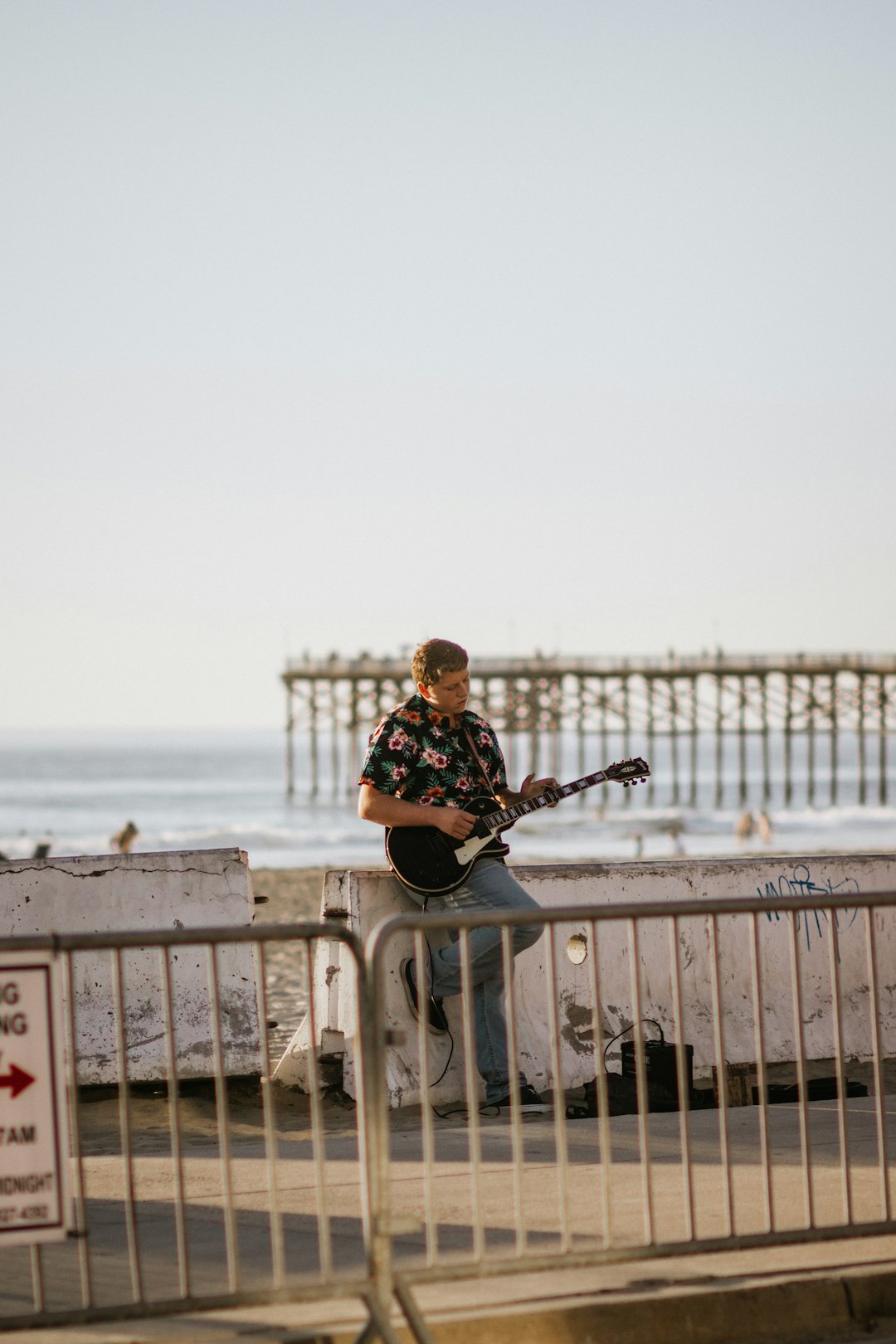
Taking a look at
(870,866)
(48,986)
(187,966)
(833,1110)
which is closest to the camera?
(48,986)

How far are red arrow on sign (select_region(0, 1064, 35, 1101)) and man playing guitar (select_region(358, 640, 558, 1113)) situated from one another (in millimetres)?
2611

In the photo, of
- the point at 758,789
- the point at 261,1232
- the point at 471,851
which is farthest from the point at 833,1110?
the point at 758,789

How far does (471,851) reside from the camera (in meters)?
6.16

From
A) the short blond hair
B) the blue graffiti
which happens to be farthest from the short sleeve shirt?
the blue graffiti

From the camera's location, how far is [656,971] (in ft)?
22.7

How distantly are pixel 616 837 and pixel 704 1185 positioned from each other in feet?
115

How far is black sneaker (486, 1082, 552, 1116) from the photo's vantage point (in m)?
6.02

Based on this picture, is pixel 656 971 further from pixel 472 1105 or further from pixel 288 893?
pixel 288 893

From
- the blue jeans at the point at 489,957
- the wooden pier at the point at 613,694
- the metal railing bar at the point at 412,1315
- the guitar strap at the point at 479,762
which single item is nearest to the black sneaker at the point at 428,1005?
the blue jeans at the point at 489,957

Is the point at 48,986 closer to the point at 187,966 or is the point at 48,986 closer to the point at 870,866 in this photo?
the point at 187,966

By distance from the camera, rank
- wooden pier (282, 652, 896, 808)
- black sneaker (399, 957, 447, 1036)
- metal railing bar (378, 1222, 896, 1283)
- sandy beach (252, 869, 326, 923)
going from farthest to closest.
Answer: wooden pier (282, 652, 896, 808)
sandy beach (252, 869, 326, 923)
black sneaker (399, 957, 447, 1036)
metal railing bar (378, 1222, 896, 1283)

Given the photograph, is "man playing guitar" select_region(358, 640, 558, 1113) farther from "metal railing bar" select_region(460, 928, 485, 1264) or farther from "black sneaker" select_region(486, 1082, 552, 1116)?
"metal railing bar" select_region(460, 928, 485, 1264)

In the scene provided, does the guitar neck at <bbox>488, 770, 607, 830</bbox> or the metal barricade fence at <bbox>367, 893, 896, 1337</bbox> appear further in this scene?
the guitar neck at <bbox>488, 770, 607, 830</bbox>

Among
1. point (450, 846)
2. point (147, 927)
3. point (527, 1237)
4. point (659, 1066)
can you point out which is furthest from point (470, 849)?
point (527, 1237)
